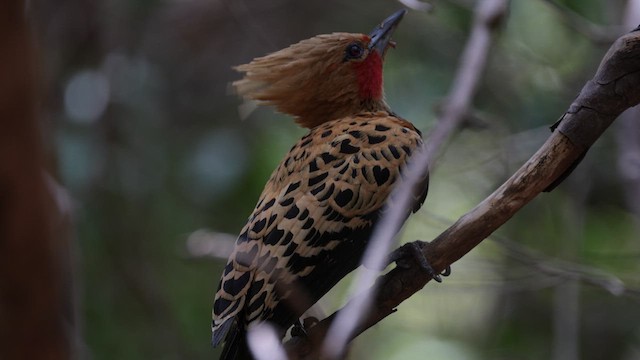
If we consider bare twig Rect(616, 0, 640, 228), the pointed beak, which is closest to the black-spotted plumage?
the pointed beak

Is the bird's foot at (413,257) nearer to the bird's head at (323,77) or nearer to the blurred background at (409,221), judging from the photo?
the bird's head at (323,77)

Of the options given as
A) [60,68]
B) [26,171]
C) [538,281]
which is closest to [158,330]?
[60,68]

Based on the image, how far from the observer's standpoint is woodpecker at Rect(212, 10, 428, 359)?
6.88 ft

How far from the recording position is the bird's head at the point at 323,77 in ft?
8.41

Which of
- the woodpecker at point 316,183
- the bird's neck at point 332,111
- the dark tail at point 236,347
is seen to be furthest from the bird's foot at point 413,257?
the bird's neck at point 332,111

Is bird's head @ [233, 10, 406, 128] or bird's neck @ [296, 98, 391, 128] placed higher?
bird's head @ [233, 10, 406, 128]

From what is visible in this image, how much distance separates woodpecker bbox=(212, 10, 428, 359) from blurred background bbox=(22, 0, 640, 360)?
861 millimetres

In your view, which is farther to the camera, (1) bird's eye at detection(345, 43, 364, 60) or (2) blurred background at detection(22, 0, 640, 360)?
(2) blurred background at detection(22, 0, 640, 360)

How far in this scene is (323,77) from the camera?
8.59ft

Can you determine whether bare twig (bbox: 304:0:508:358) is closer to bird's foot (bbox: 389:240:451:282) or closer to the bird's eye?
bird's foot (bbox: 389:240:451:282)

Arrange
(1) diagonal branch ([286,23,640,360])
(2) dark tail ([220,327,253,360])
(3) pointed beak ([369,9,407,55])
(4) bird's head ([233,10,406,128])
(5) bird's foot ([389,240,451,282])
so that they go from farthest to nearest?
(3) pointed beak ([369,9,407,55]) → (4) bird's head ([233,10,406,128]) → (2) dark tail ([220,327,253,360]) → (5) bird's foot ([389,240,451,282]) → (1) diagonal branch ([286,23,640,360])

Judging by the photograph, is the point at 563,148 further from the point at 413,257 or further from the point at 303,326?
the point at 303,326

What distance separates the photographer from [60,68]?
376 cm

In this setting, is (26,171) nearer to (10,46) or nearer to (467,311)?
(10,46)
